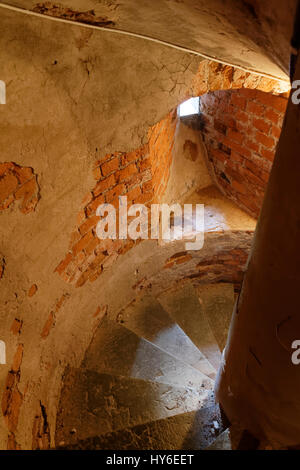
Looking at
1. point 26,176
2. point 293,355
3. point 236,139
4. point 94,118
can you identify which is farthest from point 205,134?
point 293,355

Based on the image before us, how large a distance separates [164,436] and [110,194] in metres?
1.65

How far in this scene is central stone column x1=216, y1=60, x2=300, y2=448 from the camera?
0.92m

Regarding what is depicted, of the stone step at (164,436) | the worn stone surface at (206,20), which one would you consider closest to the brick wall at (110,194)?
the worn stone surface at (206,20)

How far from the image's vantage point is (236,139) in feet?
8.63

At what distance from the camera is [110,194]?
1945 mm

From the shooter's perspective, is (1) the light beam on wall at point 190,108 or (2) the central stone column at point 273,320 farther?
(1) the light beam on wall at point 190,108

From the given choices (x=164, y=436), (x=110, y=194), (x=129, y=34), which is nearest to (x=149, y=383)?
(x=164, y=436)

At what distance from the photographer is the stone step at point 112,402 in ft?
7.39

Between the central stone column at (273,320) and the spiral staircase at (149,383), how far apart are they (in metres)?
0.43

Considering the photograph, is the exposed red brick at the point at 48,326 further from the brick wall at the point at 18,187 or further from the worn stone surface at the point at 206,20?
the worn stone surface at the point at 206,20

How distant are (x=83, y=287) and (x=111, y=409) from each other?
0.94 meters

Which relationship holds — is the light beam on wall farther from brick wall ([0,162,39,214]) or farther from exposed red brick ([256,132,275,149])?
brick wall ([0,162,39,214])

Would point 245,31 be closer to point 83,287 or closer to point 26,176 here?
point 26,176

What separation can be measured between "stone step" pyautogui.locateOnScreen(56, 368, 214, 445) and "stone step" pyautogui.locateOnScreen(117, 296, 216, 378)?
1.05ft
